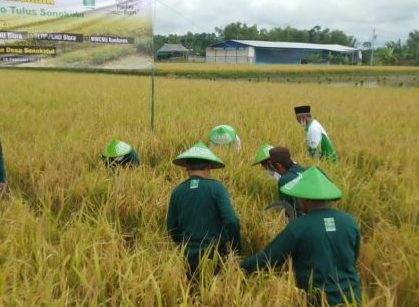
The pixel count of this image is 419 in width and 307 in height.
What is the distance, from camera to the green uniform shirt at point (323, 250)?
228 centimetres

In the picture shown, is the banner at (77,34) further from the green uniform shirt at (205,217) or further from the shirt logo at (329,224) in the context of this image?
the shirt logo at (329,224)

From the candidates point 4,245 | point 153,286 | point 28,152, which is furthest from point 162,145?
point 153,286

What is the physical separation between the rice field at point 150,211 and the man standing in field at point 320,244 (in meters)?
0.11

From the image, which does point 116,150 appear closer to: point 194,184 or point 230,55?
point 194,184

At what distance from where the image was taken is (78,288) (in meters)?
2.25

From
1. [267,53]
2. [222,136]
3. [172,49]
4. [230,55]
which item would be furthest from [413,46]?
[222,136]

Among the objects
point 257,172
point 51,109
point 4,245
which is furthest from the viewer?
point 51,109

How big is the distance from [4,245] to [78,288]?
62cm

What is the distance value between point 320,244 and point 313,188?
281mm

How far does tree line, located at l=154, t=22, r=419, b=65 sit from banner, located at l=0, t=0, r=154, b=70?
4257 cm

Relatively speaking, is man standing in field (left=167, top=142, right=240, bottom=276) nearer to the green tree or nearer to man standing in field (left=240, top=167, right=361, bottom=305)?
man standing in field (left=240, top=167, right=361, bottom=305)

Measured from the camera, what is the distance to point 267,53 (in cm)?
6544

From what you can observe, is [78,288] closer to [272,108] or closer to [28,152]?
[28,152]

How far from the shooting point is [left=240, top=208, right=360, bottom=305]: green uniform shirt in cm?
228
